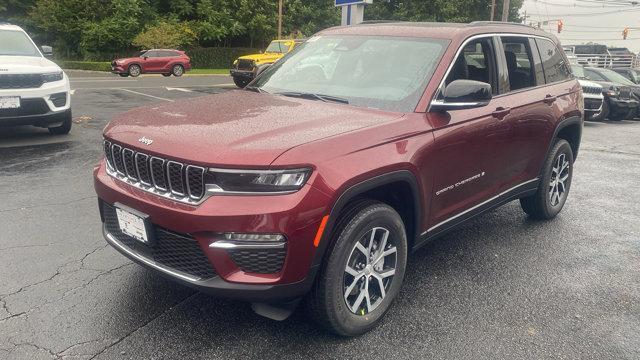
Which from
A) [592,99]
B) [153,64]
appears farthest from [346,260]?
[153,64]

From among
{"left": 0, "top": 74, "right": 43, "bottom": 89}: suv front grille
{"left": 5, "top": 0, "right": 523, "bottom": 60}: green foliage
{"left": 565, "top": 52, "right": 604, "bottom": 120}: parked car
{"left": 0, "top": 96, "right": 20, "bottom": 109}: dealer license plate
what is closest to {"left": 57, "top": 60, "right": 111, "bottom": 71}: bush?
{"left": 5, "top": 0, "right": 523, "bottom": 60}: green foliage

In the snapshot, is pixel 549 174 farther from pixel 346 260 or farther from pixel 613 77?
pixel 613 77

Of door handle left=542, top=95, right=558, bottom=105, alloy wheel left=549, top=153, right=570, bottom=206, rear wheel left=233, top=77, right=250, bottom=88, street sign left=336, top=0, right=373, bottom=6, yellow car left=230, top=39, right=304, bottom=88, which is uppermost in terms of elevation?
street sign left=336, top=0, right=373, bottom=6

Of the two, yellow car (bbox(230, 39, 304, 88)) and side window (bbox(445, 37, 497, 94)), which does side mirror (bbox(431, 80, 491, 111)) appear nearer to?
side window (bbox(445, 37, 497, 94))

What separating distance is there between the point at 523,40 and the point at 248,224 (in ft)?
10.9

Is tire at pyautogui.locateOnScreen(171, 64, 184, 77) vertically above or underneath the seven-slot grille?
underneath

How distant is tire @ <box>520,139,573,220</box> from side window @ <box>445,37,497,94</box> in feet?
4.43

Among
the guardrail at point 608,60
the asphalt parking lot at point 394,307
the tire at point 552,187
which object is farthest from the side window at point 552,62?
the guardrail at point 608,60

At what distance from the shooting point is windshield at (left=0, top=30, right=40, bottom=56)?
8406mm

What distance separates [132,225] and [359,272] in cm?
134

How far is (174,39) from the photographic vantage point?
3469cm

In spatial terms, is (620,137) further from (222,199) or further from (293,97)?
(222,199)

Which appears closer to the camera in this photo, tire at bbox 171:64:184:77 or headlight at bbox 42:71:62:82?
headlight at bbox 42:71:62:82

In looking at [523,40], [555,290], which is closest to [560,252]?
[555,290]
